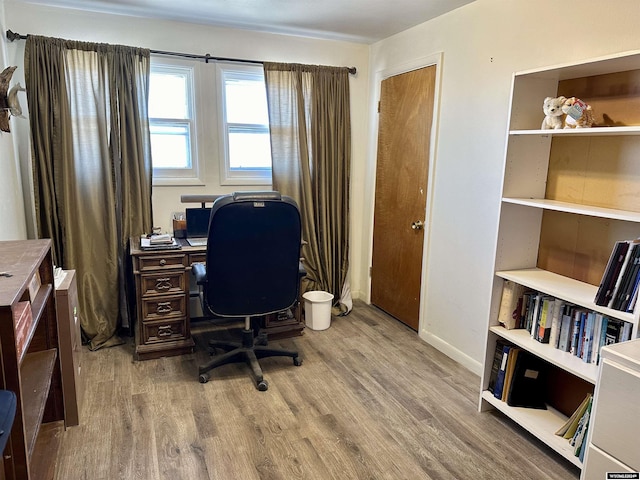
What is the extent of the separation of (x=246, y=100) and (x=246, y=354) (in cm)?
204

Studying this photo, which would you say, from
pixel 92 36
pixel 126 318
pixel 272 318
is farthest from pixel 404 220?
pixel 92 36

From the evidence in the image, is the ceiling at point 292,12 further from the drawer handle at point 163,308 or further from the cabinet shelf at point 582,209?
the drawer handle at point 163,308

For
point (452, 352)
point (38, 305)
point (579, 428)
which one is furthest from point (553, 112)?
point (38, 305)

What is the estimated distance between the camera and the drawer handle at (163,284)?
2938 millimetres

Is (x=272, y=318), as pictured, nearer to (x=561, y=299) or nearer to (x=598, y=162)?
(x=561, y=299)

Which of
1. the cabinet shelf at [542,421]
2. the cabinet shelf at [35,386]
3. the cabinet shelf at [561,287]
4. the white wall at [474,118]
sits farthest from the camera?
the white wall at [474,118]

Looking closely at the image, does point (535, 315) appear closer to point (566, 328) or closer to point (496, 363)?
point (566, 328)

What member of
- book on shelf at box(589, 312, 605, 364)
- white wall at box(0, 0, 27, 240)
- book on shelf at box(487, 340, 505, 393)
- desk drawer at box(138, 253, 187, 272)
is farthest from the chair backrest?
book on shelf at box(589, 312, 605, 364)

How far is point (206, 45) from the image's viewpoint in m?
3.38

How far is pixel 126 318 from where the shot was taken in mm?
3348


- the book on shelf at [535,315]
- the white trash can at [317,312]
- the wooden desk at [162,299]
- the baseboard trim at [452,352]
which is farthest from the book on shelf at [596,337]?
the wooden desk at [162,299]

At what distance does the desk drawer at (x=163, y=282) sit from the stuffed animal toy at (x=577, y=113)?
7.81 feet

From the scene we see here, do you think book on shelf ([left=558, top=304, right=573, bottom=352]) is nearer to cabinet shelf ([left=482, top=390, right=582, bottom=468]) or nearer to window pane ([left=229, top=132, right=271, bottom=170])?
cabinet shelf ([left=482, top=390, right=582, bottom=468])

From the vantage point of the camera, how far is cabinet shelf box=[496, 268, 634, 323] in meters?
1.80
